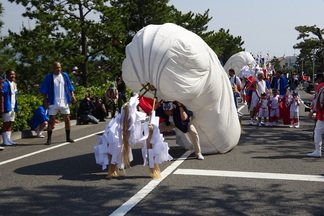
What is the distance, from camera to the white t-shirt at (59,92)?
28.9 feet

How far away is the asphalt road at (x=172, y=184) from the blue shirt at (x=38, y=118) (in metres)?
2.09

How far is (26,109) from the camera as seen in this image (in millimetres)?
10828

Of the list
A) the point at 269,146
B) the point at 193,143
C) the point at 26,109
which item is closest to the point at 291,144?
the point at 269,146

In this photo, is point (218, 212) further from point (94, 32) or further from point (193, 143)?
point (94, 32)

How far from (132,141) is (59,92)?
3656 mm

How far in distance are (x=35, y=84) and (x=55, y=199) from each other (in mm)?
13909

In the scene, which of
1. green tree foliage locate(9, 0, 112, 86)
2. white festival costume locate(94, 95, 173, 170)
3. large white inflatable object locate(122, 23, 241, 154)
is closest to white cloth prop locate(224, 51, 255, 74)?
green tree foliage locate(9, 0, 112, 86)

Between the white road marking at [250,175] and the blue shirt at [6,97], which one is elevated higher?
the blue shirt at [6,97]

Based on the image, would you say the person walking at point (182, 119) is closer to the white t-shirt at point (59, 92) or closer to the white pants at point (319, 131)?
the white pants at point (319, 131)

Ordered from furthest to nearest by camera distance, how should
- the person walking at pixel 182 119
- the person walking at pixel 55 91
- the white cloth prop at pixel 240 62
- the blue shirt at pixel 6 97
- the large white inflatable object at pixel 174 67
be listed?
the white cloth prop at pixel 240 62 < the blue shirt at pixel 6 97 < the person walking at pixel 55 91 < the person walking at pixel 182 119 < the large white inflatable object at pixel 174 67

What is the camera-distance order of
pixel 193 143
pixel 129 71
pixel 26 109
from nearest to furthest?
pixel 129 71, pixel 193 143, pixel 26 109

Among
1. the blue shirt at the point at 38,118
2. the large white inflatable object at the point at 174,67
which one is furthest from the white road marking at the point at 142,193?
the blue shirt at the point at 38,118

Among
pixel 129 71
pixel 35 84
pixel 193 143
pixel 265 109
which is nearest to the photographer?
pixel 129 71

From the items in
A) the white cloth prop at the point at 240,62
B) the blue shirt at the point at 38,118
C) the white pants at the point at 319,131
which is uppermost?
the white cloth prop at the point at 240,62
